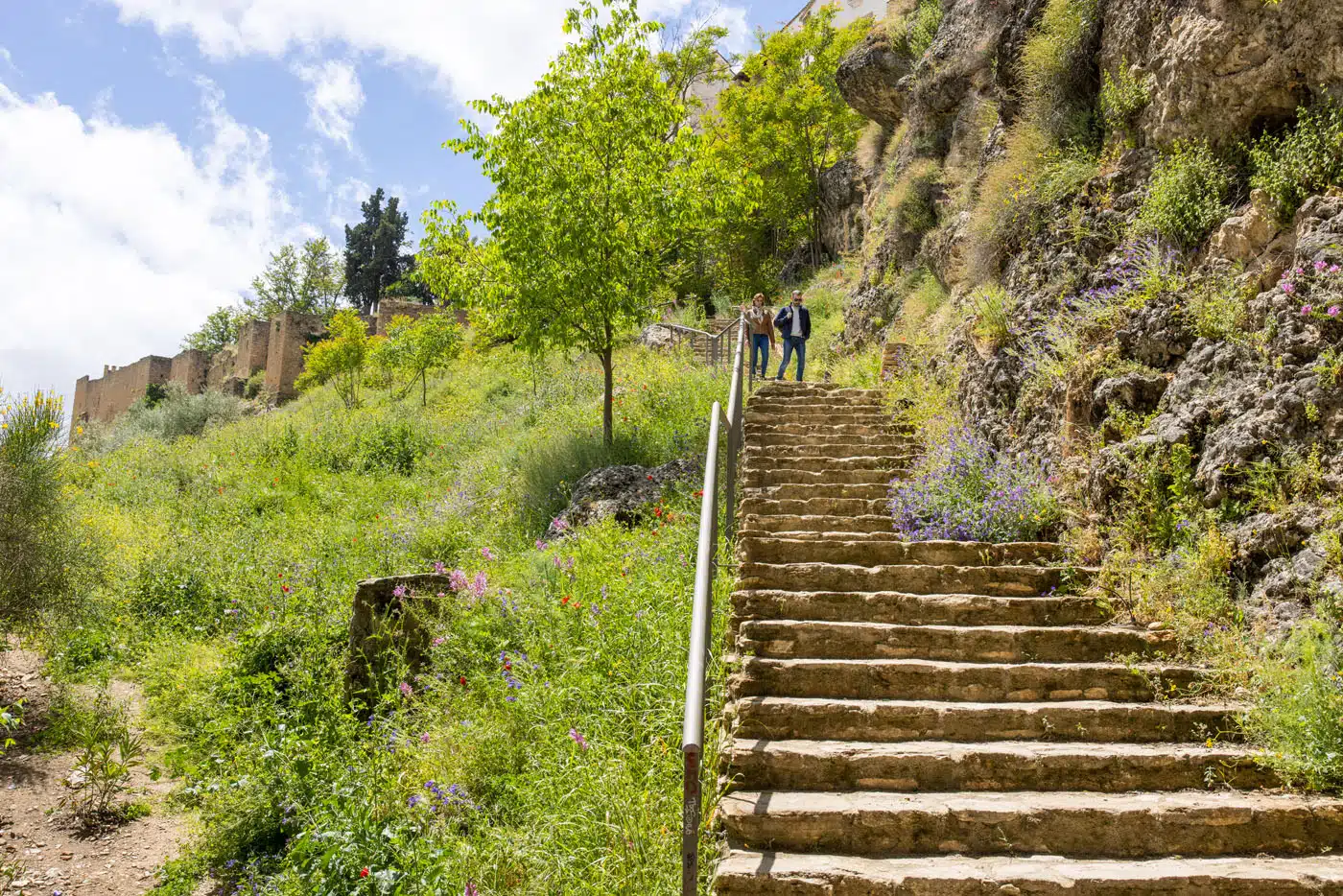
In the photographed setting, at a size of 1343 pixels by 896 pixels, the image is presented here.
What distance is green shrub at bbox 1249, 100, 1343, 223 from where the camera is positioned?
520cm

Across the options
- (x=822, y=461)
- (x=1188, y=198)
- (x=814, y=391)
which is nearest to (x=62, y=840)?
(x=822, y=461)

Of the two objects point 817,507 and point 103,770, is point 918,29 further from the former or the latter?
point 103,770

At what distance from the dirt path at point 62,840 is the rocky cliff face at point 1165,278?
678 centimetres

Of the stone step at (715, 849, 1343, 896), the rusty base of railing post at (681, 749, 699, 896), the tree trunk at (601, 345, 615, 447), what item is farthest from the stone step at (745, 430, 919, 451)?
the rusty base of railing post at (681, 749, 699, 896)

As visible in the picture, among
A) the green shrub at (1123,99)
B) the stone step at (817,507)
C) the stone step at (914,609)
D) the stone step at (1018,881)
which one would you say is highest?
the green shrub at (1123,99)

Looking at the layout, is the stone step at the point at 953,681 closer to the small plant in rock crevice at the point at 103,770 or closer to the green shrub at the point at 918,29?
the small plant in rock crevice at the point at 103,770

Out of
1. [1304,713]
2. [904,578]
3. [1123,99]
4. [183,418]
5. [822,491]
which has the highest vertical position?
[183,418]

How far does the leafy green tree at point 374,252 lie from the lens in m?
46.6

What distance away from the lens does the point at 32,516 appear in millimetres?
8203

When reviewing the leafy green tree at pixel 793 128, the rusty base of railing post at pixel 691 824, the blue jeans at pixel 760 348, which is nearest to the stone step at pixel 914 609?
the rusty base of railing post at pixel 691 824

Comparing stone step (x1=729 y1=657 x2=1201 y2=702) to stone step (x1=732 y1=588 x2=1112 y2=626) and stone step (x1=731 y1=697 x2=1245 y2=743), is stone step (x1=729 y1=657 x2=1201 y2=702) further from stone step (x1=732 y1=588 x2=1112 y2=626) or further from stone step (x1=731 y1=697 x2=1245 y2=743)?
stone step (x1=732 y1=588 x2=1112 y2=626)

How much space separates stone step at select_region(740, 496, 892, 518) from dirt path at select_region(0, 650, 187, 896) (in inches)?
183

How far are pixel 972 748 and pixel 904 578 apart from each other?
162 cm

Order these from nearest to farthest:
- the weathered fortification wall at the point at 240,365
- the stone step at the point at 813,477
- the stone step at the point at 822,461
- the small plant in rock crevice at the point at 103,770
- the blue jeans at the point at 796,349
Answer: the small plant in rock crevice at the point at 103,770
the stone step at the point at 813,477
the stone step at the point at 822,461
the blue jeans at the point at 796,349
the weathered fortification wall at the point at 240,365
